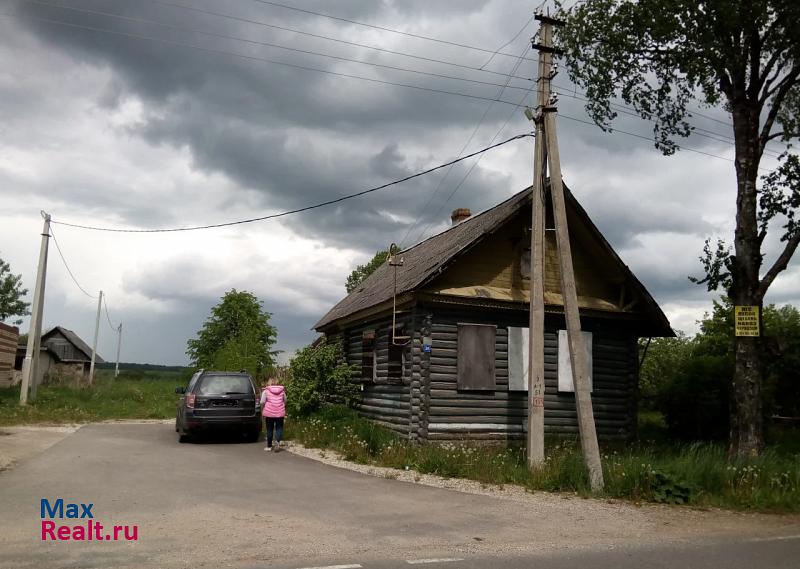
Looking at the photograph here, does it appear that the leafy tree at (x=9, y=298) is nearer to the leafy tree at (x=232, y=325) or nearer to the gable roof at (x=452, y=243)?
the leafy tree at (x=232, y=325)

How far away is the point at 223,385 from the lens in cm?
1611

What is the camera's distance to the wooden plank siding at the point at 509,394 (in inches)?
593

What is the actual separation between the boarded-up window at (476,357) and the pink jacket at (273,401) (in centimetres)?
407

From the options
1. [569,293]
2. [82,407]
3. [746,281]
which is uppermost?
[746,281]

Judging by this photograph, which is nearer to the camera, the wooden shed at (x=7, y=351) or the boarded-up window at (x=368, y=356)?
the boarded-up window at (x=368, y=356)

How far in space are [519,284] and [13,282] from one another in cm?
6666

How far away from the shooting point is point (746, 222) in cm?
1398

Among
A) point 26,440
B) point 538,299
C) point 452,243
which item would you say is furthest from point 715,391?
point 26,440

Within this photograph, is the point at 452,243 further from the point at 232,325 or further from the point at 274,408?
the point at 232,325

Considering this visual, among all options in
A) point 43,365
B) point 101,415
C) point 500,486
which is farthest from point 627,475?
point 43,365

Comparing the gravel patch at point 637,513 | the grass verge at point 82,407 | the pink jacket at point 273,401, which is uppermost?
the pink jacket at point 273,401

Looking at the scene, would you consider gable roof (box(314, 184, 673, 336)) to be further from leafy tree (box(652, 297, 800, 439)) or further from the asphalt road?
the asphalt road

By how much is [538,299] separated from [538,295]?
73 millimetres

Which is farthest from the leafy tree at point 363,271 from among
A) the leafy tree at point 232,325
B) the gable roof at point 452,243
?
the gable roof at point 452,243
